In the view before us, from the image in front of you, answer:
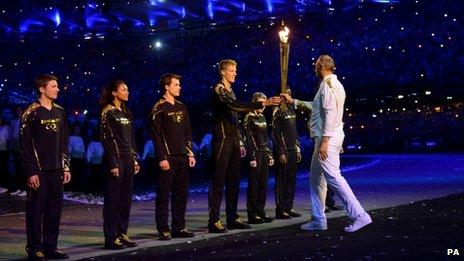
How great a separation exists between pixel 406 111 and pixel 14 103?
1673 cm

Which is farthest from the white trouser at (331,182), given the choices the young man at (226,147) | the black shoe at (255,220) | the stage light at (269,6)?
the stage light at (269,6)

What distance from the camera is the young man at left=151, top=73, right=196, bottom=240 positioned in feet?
34.1

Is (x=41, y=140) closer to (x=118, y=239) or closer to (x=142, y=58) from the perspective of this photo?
(x=118, y=239)

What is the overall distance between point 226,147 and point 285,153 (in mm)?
1859

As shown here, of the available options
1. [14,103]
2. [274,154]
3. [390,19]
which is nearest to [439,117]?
[390,19]

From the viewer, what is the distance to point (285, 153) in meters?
12.6

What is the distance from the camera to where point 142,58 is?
110ft

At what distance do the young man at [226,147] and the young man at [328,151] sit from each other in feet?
2.87

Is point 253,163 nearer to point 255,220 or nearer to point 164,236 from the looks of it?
point 255,220

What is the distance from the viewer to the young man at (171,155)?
10.4 metres

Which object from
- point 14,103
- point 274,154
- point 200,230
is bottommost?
point 200,230

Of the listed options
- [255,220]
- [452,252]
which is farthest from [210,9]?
[452,252]

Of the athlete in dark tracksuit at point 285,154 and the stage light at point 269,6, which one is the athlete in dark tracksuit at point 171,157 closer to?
the athlete in dark tracksuit at point 285,154

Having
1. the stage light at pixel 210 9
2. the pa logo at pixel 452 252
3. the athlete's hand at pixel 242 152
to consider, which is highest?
the stage light at pixel 210 9
